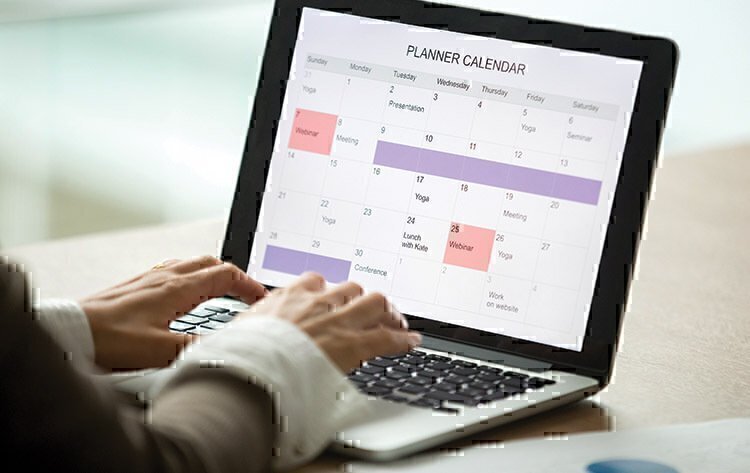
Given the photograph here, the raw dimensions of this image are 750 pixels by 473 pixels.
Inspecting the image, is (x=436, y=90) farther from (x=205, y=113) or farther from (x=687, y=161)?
(x=205, y=113)

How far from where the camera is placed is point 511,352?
38.6 inches

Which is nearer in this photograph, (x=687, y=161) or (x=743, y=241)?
(x=743, y=241)

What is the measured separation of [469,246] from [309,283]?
193 millimetres

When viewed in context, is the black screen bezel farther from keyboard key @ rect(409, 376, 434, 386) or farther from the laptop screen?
keyboard key @ rect(409, 376, 434, 386)

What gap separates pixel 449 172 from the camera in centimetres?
102

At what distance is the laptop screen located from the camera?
98 centimetres

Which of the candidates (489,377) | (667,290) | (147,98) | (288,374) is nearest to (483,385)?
(489,377)

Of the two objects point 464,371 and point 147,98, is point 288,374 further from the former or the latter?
point 147,98

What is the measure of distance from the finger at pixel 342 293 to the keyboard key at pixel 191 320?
0.59 feet

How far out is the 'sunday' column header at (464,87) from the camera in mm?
986

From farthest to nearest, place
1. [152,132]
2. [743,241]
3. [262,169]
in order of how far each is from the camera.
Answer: [152,132]
[743,241]
[262,169]

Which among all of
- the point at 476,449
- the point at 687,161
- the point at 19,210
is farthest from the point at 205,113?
the point at 476,449

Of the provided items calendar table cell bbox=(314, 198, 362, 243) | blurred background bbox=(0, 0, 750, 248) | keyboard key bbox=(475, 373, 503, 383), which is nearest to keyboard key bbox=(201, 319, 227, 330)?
calendar table cell bbox=(314, 198, 362, 243)

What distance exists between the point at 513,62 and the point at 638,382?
0.29 meters
